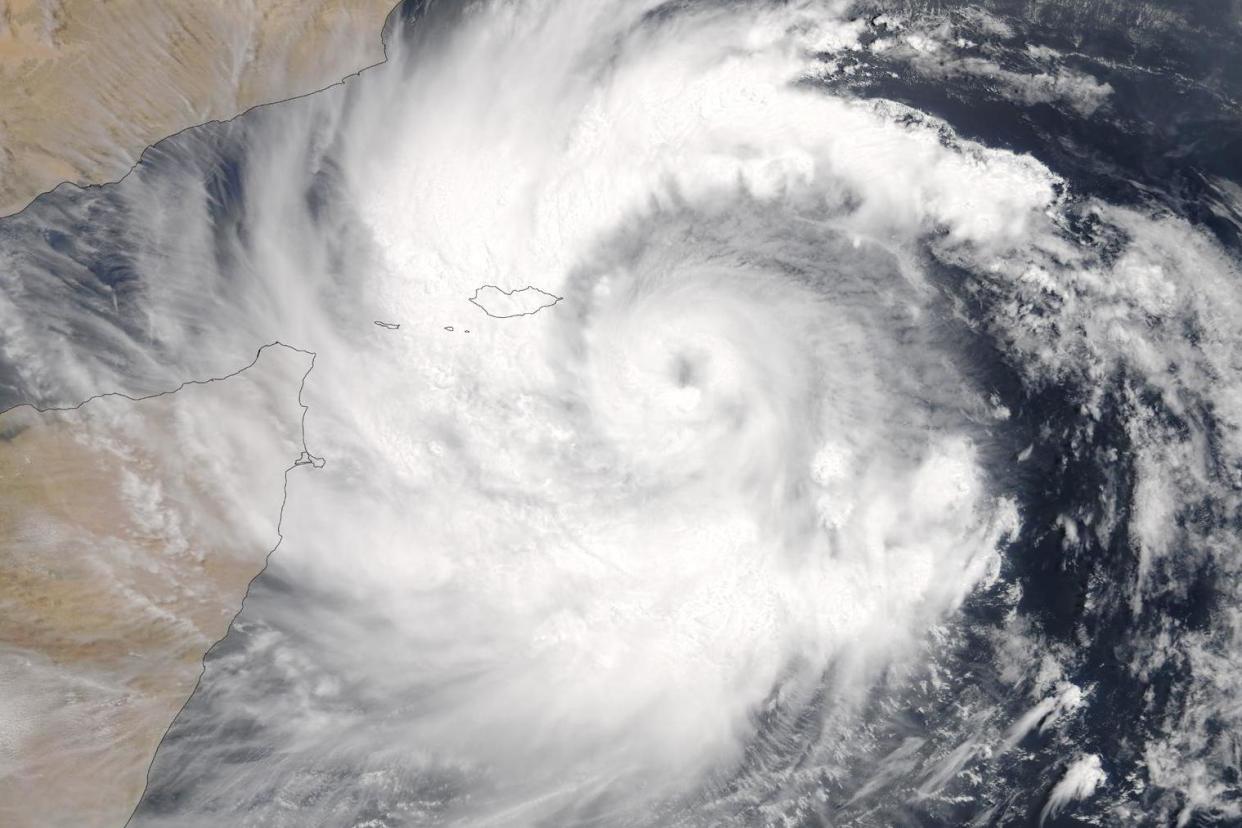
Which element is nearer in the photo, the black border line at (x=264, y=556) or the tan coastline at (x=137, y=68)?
the tan coastline at (x=137, y=68)

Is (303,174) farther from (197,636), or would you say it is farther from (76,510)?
(197,636)

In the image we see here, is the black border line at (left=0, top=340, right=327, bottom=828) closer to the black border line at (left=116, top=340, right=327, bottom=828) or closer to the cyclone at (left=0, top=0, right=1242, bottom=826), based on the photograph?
the black border line at (left=116, top=340, right=327, bottom=828)

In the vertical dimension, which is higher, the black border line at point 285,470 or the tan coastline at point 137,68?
the tan coastline at point 137,68

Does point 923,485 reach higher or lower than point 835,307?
lower

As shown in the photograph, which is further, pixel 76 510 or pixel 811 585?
pixel 811 585

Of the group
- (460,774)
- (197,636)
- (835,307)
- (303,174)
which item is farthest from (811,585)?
(303,174)

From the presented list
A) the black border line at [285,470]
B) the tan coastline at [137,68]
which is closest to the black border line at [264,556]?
the black border line at [285,470]

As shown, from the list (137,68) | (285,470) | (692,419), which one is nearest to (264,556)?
(285,470)

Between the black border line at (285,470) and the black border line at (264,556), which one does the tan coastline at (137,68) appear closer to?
the black border line at (285,470)
